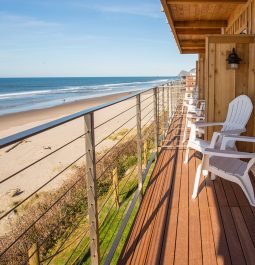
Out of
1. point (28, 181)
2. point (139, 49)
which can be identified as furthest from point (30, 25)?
point (28, 181)

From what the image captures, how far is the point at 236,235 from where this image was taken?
2.22 m

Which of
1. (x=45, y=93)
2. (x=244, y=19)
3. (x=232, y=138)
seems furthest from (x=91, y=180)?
(x=45, y=93)

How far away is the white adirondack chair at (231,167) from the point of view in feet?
8.76

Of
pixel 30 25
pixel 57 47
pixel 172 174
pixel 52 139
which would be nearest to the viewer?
pixel 172 174

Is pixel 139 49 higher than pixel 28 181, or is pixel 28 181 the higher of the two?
pixel 139 49

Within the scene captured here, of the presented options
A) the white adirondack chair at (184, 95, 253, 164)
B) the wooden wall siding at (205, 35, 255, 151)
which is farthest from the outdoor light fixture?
the white adirondack chair at (184, 95, 253, 164)

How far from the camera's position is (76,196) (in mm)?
5438

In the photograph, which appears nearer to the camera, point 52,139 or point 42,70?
point 52,139

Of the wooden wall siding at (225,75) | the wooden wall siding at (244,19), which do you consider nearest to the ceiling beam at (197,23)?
the wooden wall siding at (244,19)

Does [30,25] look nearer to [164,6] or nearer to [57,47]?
[57,47]

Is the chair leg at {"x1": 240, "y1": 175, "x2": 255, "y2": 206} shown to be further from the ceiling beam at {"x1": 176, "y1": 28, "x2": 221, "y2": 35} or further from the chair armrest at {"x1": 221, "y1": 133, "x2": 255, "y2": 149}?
the ceiling beam at {"x1": 176, "y1": 28, "x2": 221, "y2": 35}

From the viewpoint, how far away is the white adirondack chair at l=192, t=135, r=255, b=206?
267 cm

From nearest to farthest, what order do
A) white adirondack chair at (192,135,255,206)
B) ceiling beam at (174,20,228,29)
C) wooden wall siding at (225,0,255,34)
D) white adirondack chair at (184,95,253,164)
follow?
white adirondack chair at (192,135,255,206) → white adirondack chair at (184,95,253,164) → wooden wall siding at (225,0,255,34) → ceiling beam at (174,20,228,29)

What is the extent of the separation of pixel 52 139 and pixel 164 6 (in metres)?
9.23
